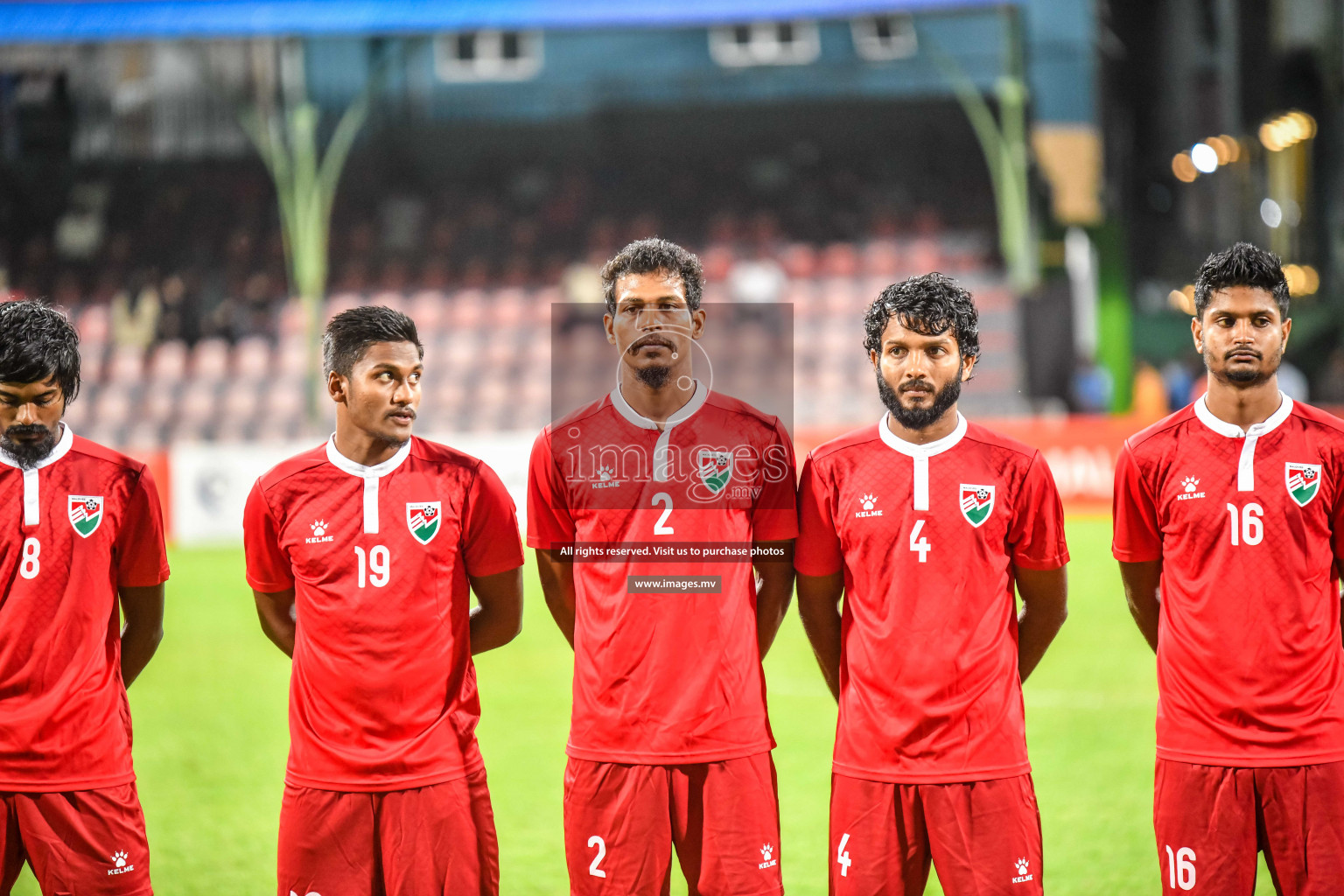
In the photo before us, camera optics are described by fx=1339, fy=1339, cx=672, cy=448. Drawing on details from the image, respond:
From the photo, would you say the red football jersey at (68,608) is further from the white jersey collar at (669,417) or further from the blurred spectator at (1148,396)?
the blurred spectator at (1148,396)

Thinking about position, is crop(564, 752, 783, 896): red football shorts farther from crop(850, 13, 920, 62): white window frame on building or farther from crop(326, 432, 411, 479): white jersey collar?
crop(850, 13, 920, 62): white window frame on building

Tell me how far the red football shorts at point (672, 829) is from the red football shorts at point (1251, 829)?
109cm

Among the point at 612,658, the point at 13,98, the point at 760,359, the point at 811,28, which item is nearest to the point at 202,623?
the point at 760,359

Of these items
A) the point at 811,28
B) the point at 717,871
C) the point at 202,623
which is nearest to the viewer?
the point at 717,871

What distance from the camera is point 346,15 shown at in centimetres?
2044

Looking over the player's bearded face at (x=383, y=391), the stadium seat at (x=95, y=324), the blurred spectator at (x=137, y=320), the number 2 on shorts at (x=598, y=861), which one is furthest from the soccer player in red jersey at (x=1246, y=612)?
the stadium seat at (x=95, y=324)

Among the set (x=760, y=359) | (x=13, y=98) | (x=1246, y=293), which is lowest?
(x=1246, y=293)

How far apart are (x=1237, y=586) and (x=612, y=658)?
1.70 m

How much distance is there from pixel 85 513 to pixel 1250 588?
321 centimetres

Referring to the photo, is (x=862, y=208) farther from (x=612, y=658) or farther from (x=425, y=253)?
(x=612, y=658)

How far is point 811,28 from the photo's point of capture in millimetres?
27859

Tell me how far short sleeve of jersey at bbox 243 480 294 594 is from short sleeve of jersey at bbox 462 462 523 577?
0.52m

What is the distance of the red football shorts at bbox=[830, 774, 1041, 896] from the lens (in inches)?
135

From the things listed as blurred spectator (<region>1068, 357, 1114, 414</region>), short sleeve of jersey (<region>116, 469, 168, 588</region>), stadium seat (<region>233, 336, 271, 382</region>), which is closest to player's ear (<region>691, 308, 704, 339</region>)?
short sleeve of jersey (<region>116, 469, 168, 588</region>)
